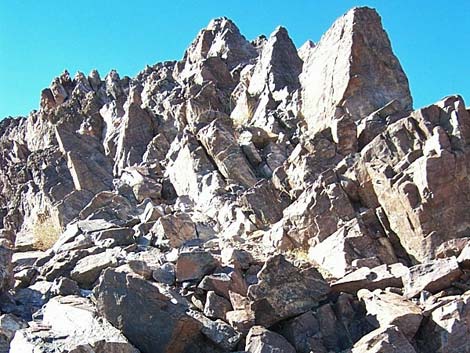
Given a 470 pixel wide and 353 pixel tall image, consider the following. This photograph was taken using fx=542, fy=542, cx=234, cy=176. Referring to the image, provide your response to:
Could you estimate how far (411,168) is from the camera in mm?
12523

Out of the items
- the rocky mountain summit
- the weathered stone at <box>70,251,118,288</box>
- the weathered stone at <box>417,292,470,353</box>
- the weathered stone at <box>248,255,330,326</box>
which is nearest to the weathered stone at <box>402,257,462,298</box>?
the rocky mountain summit

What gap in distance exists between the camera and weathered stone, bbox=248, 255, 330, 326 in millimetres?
8609

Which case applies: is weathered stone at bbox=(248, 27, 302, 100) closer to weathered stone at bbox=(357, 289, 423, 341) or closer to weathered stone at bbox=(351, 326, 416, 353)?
weathered stone at bbox=(357, 289, 423, 341)

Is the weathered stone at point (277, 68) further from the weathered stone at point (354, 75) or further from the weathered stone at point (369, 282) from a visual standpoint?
the weathered stone at point (369, 282)

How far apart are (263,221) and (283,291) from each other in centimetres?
620

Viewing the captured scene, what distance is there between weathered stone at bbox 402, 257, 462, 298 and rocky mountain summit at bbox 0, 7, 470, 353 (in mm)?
33

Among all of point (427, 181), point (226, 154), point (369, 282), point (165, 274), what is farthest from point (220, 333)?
point (226, 154)

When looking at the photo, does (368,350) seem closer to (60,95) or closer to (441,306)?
(441,306)

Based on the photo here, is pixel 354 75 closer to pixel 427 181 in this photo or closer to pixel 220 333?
pixel 427 181

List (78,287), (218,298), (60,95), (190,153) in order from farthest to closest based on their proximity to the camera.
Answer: (60,95), (190,153), (78,287), (218,298)

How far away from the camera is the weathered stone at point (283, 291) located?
28.2 ft

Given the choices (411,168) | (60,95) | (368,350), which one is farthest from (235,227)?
(60,95)

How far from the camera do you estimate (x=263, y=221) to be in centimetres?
1501

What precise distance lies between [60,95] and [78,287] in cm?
3034
